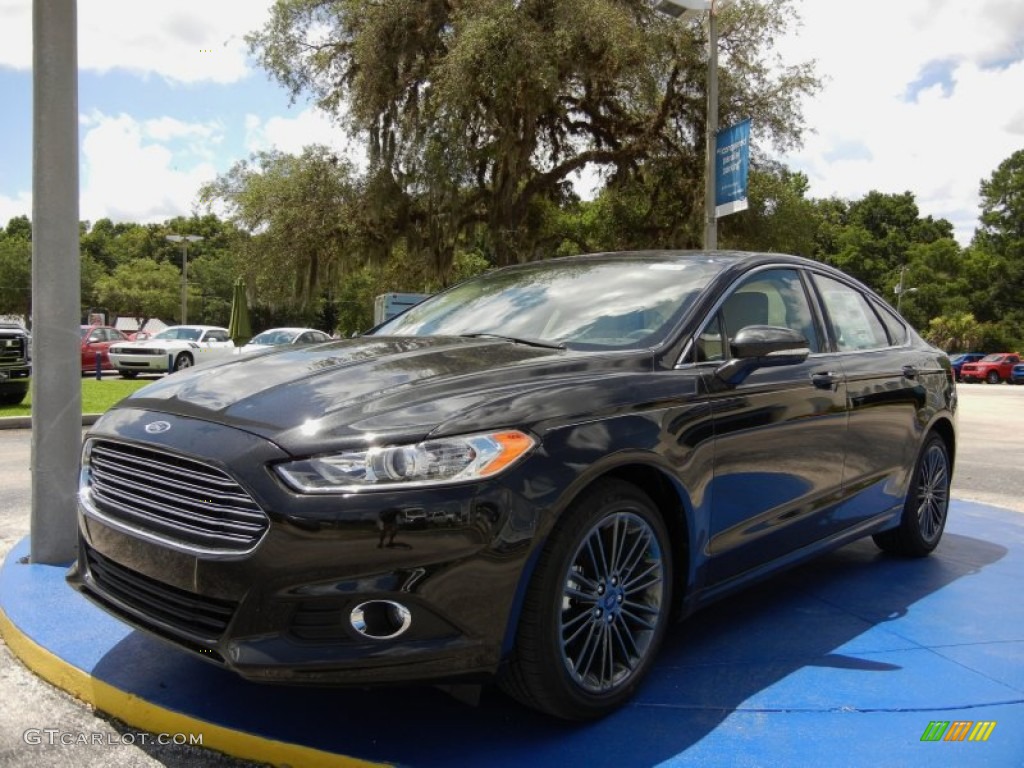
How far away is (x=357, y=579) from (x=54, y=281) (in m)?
2.92

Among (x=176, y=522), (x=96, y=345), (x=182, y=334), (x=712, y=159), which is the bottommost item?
(x=96, y=345)

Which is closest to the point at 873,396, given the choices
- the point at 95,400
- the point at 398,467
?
the point at 398,467

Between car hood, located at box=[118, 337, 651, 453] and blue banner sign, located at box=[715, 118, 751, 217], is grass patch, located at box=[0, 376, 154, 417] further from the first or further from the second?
blue banner sign, located at box=[715, 118, 751, 217]

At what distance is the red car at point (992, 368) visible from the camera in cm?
4162

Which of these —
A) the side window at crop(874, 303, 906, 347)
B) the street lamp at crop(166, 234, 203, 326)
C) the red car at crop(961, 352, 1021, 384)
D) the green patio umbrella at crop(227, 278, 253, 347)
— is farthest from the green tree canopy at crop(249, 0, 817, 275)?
the red car at crop(961, 352, 1021, 384)

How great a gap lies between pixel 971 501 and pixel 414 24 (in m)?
16.3

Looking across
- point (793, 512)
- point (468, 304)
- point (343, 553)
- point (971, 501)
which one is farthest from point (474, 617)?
point (971, 501)

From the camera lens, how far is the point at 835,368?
13.2 feet

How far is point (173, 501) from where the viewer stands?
2.58m

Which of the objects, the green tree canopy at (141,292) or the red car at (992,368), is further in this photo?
the green tree canopy at (141,292)

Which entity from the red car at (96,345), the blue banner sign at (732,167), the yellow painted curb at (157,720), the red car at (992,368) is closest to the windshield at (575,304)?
the yellow painted curb at (157,720)

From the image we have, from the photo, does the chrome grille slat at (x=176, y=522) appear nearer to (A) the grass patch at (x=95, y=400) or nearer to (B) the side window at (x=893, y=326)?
(B) the side window at (x=893, y=326)

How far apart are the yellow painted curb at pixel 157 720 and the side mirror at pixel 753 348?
1896 millimetres

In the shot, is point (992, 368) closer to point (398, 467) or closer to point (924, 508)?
point (924, 508)
